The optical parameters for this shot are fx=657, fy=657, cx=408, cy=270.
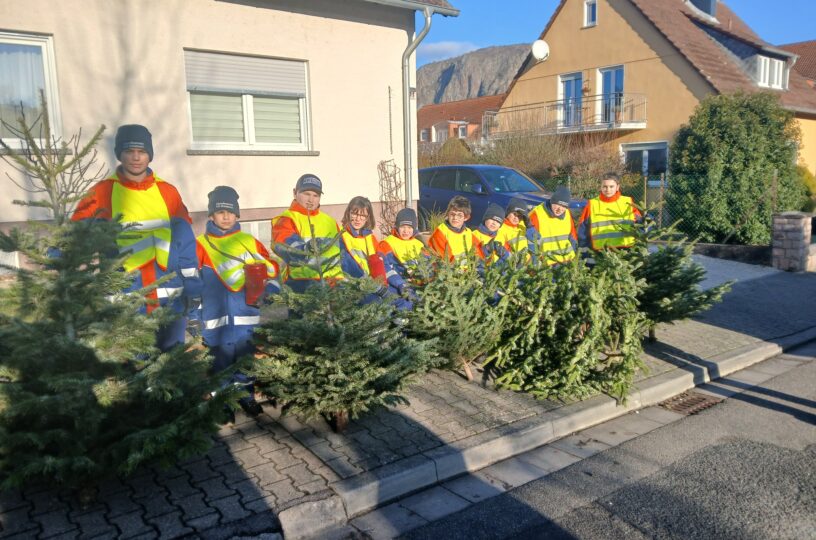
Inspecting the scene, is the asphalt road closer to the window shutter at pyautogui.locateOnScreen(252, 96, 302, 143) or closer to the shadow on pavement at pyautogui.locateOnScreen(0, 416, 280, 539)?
the shadow on pavement at pyautogui.locateOnScreen(0, 416, 280, 539)

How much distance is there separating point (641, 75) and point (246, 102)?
19.8 m

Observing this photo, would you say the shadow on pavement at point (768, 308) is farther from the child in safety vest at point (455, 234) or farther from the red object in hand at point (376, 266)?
the red object in hand at point (376, 266)

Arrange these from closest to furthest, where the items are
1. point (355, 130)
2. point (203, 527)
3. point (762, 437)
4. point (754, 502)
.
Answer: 1. point (203, 527)
2. point (754, 502)
3. point (762, 437)
4. point (355, 130)

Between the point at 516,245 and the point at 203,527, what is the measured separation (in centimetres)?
361

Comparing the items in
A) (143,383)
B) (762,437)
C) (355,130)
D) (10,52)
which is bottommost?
(762,437)

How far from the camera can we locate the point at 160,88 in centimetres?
788

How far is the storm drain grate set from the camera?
18.1 feet

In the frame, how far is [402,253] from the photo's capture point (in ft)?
18.9

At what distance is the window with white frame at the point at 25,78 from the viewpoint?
6977mm

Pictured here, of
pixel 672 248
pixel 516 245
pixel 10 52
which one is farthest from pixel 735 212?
pixel 10 52

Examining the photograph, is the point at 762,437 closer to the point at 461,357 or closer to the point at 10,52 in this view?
the point at 461,357

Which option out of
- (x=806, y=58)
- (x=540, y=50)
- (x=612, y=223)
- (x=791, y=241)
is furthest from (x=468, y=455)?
(x=806, y=58)

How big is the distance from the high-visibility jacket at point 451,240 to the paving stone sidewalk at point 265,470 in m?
1.12

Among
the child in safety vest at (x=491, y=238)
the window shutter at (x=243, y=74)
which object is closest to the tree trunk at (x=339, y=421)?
the child in safety vest at (x=491, y=238)
